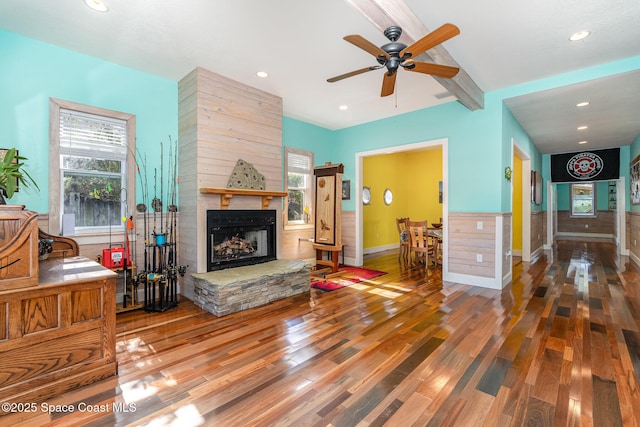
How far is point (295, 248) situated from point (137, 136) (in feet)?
10.8

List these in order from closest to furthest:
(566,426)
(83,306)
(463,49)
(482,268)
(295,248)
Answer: (566,426) → (83,306) → (463,49) → (482,268) → (295,248)

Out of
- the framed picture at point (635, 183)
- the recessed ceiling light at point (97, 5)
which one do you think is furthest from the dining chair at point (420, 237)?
the recessed ceiling light at point (97, 5)

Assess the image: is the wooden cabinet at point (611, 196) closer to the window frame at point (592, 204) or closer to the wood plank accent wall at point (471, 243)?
the window frame at point (592, 204)

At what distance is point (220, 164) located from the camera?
159 inches

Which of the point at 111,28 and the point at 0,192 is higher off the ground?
the point at 111,28

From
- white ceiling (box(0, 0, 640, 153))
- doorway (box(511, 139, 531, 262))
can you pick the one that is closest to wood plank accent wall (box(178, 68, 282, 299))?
white ceiling (box(0, 0, 640, 153))

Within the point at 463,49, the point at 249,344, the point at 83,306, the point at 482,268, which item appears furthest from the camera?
the point at 482,268

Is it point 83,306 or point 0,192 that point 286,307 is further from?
point 0,192

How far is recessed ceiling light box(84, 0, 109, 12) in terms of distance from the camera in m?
2.55

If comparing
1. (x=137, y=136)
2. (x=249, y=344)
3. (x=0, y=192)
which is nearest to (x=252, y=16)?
(x=137, y=136)

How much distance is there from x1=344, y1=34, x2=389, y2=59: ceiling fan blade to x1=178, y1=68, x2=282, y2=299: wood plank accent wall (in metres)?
2.35

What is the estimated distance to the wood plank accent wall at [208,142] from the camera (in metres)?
3.82

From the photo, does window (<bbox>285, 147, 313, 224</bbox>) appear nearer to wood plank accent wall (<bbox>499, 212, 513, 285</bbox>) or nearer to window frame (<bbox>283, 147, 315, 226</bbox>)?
window frame (<bbox>283, 147, 315, 226</bbox>)

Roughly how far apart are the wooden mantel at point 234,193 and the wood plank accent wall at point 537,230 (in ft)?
20.2
